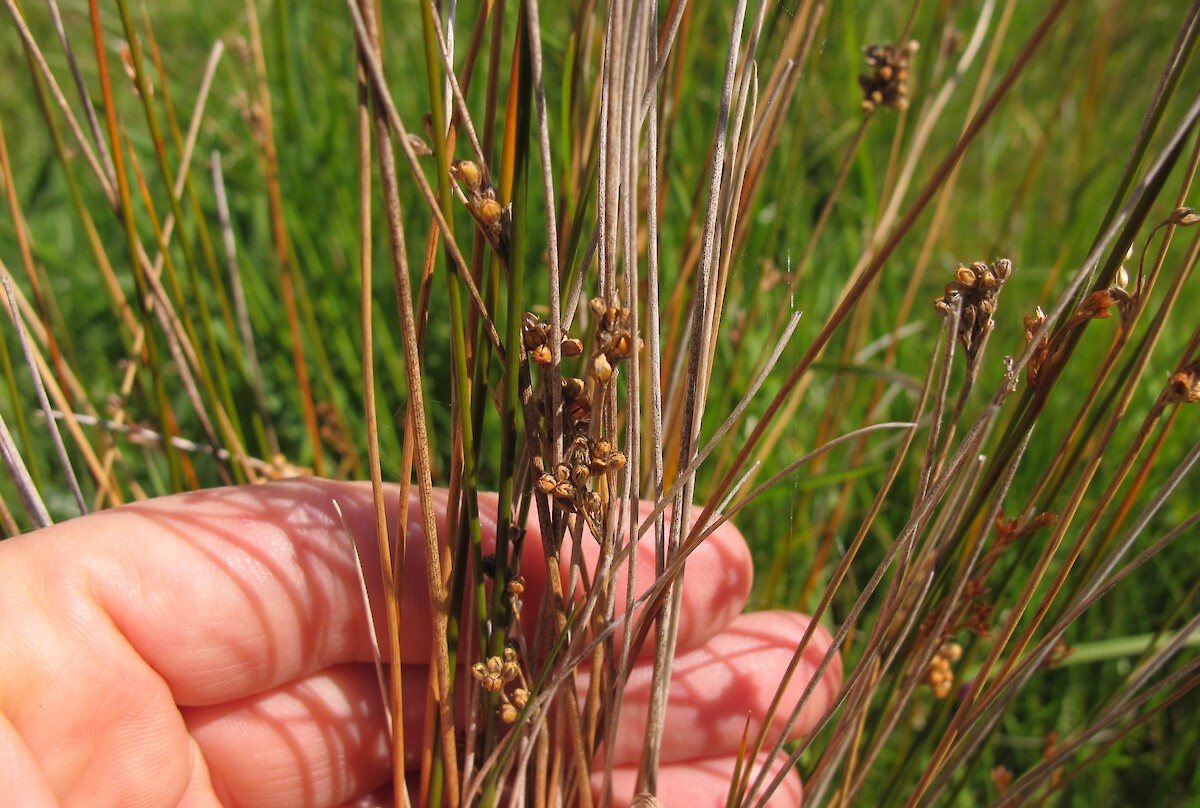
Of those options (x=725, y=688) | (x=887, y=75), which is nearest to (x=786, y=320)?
(x=887, y=75)

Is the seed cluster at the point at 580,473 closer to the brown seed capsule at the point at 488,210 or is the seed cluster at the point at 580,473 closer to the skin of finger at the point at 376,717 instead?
the brown seed capsule at the point at 488,210

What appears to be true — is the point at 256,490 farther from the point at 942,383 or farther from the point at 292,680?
the point at 942,383

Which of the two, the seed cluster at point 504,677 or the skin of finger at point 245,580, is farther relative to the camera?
the skin of finger at point 245,580

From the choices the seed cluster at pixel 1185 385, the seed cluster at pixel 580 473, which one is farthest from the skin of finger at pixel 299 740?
the seed cluster at pixel 1185 385

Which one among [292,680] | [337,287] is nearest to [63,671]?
[292,680]

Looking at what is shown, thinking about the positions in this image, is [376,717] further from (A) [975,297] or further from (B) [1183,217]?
(B) [1183,217]
